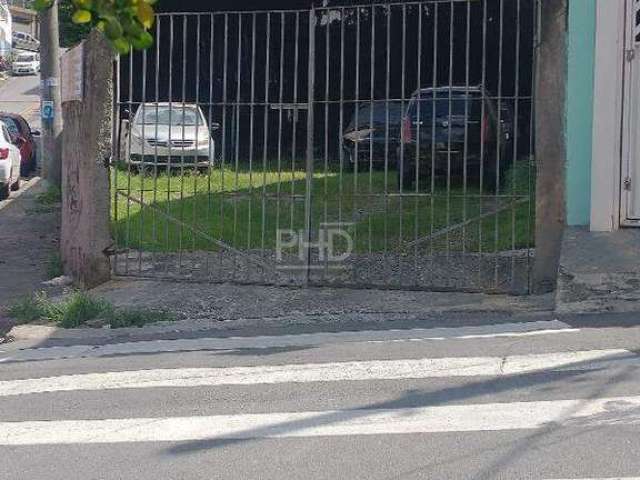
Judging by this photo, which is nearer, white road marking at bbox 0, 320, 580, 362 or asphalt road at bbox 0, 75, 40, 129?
white road marking at bbox 0, 320, 580, 362

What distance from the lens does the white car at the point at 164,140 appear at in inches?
427

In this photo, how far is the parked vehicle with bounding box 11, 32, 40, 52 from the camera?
65.4 m

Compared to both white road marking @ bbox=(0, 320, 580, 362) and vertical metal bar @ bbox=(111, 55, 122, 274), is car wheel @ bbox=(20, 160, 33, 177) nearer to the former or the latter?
vertical metal bar @ bbox=(111, 55, 122, 274)

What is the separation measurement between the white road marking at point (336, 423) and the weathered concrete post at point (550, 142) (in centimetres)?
369

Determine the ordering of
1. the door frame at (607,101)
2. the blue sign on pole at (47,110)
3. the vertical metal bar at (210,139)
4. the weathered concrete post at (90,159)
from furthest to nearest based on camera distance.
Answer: the blue sign on pole at (47,110)
the weathered concrete post at (90,159)
the vertical metal bar at (210,139)
the door frame at (607,101)

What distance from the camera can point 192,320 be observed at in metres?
9.37

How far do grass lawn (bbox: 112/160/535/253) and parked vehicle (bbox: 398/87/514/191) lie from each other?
35cm

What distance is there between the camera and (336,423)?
19.2ft

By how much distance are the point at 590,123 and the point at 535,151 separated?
2.24 feet

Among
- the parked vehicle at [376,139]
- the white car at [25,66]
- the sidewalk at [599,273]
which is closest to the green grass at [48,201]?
the parked vehicle at [376,139]

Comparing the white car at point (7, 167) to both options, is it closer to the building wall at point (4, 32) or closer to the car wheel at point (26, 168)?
the car wheel at point (26, 168)

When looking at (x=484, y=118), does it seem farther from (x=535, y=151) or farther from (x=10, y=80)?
(x=10, y=80)

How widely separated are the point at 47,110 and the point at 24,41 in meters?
53.2

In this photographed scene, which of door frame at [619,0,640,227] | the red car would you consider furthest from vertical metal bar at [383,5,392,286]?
the red car
